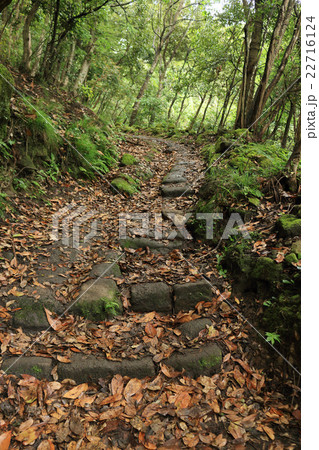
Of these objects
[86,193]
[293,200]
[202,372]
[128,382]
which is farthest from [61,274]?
[293,200]

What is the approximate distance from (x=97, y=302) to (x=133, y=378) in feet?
3.52

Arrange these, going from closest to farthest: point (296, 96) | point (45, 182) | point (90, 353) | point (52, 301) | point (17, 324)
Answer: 1. point (90, 353)
2. point (17, 324)
3. point (52, 301)
4. point (45, 182)
5. point (296, 96)

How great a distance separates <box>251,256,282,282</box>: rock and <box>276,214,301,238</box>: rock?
54cm

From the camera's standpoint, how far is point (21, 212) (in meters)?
4.75

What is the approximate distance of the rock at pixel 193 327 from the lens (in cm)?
315

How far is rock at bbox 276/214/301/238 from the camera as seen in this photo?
12.0ft

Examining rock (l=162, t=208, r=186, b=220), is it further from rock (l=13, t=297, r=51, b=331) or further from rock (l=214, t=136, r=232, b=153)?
rock (l=13, t=297, r=51, b=331)

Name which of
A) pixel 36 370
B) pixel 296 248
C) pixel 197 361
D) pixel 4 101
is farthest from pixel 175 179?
pixel 36 370

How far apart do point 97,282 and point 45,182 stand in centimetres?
313

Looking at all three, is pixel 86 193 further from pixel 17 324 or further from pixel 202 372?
pixel 202 372

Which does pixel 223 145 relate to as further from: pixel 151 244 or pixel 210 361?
pixel 210 361

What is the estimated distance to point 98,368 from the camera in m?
2.73

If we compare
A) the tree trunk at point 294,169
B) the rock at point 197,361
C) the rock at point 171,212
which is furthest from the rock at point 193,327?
the tree trunk at point 294,169

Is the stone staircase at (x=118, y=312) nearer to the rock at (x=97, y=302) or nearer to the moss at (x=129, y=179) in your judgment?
the rock at (x=97, y=302)
